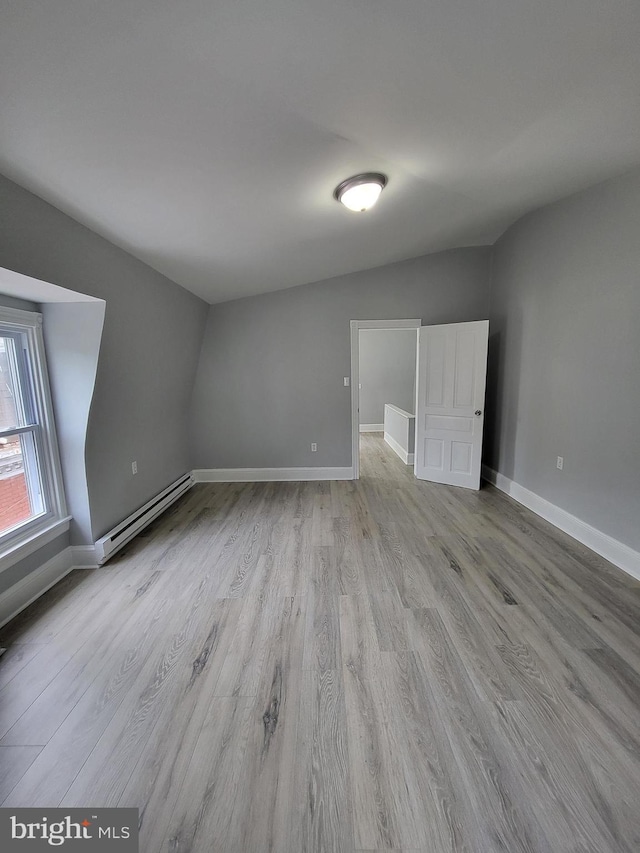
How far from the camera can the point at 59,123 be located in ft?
3.94

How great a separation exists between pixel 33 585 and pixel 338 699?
2.03 m

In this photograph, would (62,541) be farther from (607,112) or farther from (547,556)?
(607,112)

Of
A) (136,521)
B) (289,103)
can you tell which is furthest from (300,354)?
(289,103)

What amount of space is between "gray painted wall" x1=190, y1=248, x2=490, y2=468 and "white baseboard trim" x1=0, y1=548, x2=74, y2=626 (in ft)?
6.65

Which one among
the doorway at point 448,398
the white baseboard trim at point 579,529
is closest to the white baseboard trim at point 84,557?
the doorway at point 448,398

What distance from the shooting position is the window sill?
1.95m

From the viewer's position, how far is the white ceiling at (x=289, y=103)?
98 cm

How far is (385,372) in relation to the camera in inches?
292

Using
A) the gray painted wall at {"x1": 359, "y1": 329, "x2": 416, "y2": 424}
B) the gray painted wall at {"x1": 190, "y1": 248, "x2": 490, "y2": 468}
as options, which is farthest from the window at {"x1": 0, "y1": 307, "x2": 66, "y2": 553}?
the gray painted wall at {"x1": 359, "y1": 329, "x2": 416, "y2": 424}

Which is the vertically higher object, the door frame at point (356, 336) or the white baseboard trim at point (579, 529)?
the door frame at point (356, 336)

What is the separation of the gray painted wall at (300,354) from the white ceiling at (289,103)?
1692 millimetres

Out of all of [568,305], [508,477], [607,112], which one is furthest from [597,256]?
[508,477]

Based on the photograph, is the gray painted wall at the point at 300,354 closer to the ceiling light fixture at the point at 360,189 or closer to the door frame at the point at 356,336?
the door frame at the point at 356,336

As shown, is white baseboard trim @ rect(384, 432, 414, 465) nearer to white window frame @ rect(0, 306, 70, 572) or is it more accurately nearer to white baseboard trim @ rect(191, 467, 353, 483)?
white baseboard trim @ rect(191, 467, 353, 483)
